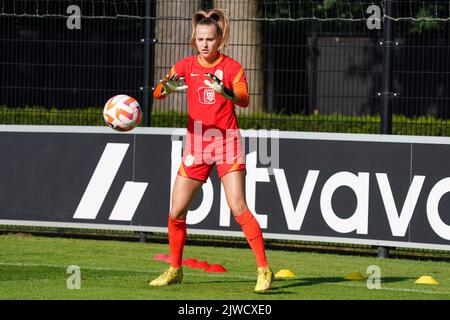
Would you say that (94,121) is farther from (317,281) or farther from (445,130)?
(317,281)

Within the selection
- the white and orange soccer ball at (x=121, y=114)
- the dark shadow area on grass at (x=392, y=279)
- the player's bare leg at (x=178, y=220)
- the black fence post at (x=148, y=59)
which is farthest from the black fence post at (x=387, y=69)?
the player's bare leg at (x=178, y=220)

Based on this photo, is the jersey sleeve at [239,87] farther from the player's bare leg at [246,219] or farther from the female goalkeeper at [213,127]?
the player's bare leg at [246,219]

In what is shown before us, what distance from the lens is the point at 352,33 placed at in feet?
50.2

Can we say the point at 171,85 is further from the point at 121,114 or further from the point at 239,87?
the point at 121,114

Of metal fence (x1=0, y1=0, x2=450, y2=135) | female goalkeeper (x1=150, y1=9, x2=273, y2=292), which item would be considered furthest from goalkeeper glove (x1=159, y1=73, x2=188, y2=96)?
metal fence (x1=0, y1=0, x2=450, y2=135)

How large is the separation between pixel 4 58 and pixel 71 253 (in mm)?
3712

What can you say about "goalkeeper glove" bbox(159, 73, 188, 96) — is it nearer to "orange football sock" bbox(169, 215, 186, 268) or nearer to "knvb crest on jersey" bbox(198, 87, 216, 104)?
"knvb crest on jersey" bbox(198, 87, 216, 104)

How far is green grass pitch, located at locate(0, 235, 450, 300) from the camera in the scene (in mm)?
9672

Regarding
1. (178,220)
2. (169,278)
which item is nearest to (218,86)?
(178,220)

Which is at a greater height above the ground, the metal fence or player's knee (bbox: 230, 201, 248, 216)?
the metal fence

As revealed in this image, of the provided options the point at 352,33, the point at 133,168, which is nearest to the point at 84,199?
the point at 133,168

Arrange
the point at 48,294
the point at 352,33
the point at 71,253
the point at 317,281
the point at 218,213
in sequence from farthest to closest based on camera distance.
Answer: the point at 352,33, the point at 218,213, the point at 71,253, the point at 317,281, the point at 48,294

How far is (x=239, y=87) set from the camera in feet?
32.2

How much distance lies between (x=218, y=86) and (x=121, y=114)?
147 cm
